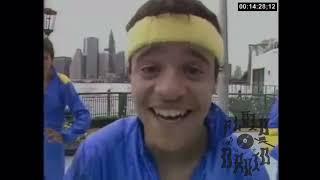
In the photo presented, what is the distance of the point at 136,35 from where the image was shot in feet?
9.98

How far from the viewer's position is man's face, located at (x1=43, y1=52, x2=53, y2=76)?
312 cm

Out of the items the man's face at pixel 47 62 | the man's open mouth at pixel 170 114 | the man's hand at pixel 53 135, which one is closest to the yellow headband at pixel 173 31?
the man's open mouth at pixel 170 114

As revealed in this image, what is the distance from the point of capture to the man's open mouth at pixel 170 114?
120 inches

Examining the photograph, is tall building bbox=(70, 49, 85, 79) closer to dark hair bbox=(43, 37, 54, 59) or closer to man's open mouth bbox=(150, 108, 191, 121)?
dark hair bbox=(43, 37, 54, 59)

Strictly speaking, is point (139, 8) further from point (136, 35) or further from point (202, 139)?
point (202, 139)

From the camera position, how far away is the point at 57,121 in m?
3.14

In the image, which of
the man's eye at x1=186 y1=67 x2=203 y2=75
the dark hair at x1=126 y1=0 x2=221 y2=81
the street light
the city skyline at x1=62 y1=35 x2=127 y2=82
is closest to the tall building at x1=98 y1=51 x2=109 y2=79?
the city skyline at x1=62 y1=35 x2=127 y2=82

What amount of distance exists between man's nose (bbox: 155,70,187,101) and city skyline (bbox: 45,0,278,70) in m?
0.32

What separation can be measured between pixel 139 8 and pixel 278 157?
4.13ft

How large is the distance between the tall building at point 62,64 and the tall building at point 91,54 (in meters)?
0.11

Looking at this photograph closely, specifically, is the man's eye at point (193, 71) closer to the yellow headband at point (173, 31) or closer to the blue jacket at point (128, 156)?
the yellow headband at point (173, 31)

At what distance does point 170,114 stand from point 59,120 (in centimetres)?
69
